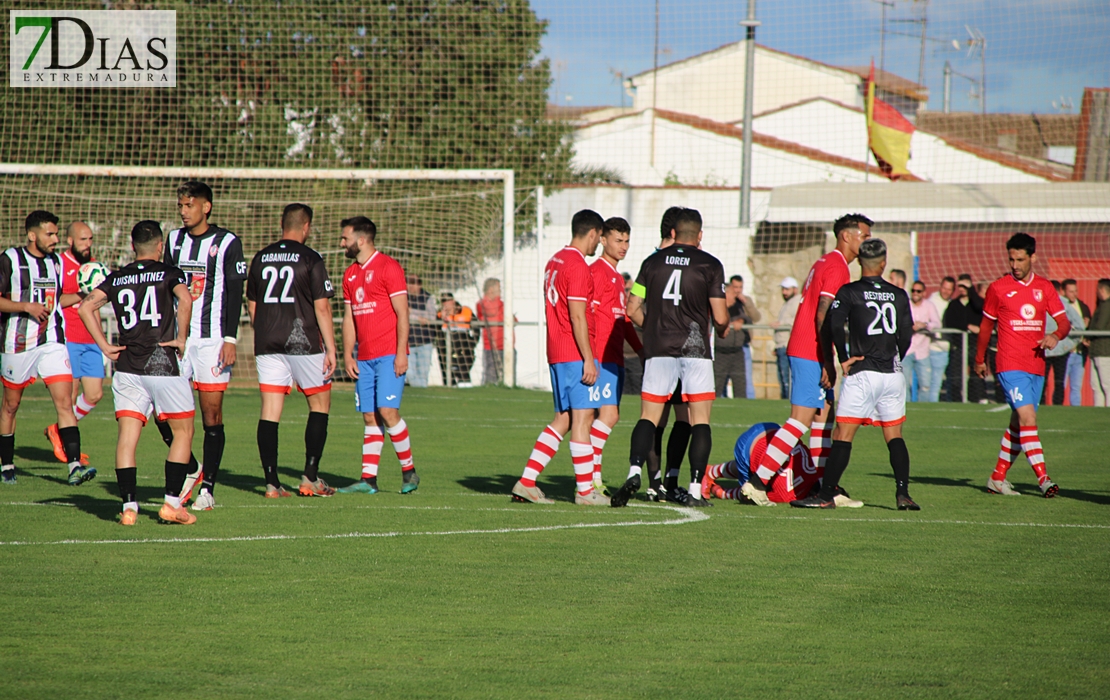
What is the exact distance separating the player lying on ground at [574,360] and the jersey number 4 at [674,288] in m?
0.60

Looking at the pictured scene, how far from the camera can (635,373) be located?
20125mm

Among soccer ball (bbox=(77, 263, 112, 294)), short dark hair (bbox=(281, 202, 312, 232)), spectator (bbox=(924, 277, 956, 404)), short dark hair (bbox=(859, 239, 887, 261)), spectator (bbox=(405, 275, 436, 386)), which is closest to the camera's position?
short dark hair (bbox=(859, 239, 887, 261))

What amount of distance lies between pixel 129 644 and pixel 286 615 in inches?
28.8

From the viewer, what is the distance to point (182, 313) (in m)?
7.25

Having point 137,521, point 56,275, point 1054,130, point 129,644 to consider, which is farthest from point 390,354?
point 1054,130

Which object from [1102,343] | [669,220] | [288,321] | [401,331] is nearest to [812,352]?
[669,220]

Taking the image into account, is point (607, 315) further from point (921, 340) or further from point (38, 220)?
point (921, 340)

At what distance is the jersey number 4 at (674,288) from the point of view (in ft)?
Result: 28.2

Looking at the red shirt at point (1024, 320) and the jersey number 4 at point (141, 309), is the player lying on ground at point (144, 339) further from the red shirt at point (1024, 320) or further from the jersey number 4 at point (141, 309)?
the red shirt at point (1024, 320)

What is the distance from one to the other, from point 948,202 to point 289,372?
20.3m

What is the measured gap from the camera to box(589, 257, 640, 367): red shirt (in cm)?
895

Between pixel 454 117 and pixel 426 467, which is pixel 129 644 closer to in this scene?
pixel 426 467

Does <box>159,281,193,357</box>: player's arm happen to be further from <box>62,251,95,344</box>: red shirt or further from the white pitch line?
<box>62,251,95,344</box>: red shirt

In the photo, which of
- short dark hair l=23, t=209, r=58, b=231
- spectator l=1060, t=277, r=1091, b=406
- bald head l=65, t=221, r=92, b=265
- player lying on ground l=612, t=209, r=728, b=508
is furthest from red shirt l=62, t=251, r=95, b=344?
spectator l=1060, t=277, r=1091, b=406
